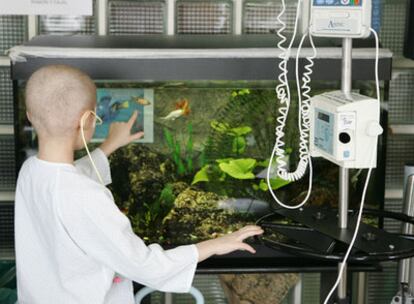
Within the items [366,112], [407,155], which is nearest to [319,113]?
[366,112]

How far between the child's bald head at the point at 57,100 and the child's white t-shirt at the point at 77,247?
4.1 inches

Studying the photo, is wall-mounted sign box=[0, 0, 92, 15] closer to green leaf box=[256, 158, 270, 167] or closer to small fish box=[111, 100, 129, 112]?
small fish box=[111, 100, 129, 112]

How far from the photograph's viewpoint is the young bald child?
Result: 6.85 feet

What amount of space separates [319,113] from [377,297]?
138 centimetres

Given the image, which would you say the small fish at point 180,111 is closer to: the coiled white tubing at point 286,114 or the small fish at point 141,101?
the small fish at point 141,101

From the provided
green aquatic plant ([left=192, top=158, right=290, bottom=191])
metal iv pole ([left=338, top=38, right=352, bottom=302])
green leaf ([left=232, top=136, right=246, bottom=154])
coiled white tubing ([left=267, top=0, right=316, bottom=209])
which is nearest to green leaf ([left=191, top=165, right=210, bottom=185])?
green aquatic plant ([left=192, top=158, right=290, bottom=191])

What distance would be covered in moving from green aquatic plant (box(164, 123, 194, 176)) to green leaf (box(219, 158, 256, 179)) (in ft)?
0.33

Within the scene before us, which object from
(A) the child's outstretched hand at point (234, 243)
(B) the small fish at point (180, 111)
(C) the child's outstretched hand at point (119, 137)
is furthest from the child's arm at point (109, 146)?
(A) the child's outstretched hand at point (234, 243)

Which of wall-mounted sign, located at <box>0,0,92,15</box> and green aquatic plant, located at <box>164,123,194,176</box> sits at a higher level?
wall-mounted sign, located at <box>0,0,92,15</box>

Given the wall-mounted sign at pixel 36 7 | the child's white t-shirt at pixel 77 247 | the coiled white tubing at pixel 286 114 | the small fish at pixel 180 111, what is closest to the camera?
the child's white t-shirt at pixel 77 247

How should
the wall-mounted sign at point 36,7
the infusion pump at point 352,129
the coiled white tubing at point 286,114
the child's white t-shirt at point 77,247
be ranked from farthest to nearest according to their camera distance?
the wall-mounted sign at point 36,7
the coiled white tubing at point 286,114
the child's white t-shirt at point 77,247
the infusion pump at point 352,129

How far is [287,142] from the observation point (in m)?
2.64

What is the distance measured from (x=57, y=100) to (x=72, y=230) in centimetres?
32

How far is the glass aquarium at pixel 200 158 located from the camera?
2605 millimetres
